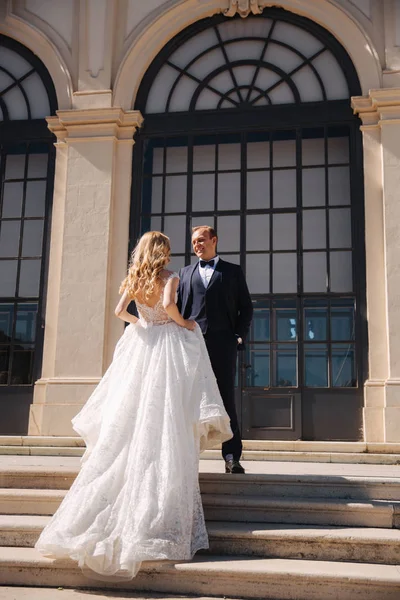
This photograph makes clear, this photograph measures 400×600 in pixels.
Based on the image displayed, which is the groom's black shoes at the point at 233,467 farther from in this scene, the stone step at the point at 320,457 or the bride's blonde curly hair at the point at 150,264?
the stone step at the point at 320,457

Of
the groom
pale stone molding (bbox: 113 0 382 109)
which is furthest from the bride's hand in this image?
pale stone molding (bbox: 113 0 382 109)

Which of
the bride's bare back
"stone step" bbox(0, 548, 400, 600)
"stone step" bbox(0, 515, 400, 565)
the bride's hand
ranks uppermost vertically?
the bride's bare back

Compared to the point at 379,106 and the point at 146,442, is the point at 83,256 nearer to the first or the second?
the point at 379,106

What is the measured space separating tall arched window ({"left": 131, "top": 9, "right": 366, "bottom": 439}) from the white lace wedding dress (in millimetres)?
4452

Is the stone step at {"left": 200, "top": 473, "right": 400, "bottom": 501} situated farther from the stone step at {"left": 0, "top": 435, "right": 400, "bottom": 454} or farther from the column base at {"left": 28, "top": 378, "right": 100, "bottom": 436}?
the column base at {"left": 28, "top": 378, "right": 100, "bottom": 436}

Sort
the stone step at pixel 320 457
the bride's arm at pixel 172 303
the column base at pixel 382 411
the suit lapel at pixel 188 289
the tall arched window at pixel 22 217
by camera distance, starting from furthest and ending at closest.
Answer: the tall arched window at pixel 22 217 < the column base at pixel 382 411 < the stone step at pixel 320 457 < the suit lapel at pixel 188 289 < the bride's arm at pixel 172 303

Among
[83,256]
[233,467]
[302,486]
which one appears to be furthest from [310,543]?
[83,256]

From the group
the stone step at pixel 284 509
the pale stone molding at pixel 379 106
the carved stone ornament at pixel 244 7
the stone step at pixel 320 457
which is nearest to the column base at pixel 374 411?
the stone step at pixel 320 457

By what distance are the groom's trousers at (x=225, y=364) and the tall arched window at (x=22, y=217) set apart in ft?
16.5

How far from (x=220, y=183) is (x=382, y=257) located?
100.0 inches

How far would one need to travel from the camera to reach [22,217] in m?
9.85

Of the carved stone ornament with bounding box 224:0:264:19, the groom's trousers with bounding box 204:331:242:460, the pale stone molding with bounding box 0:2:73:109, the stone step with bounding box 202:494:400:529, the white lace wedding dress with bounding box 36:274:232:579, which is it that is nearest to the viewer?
the white lace wedding dress with bounding box 36:274:232:579

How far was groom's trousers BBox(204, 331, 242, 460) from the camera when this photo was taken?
4.68 m

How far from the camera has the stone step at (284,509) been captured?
13.5 ft
